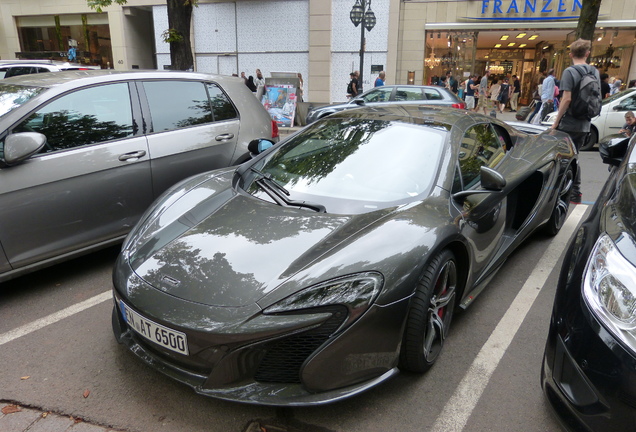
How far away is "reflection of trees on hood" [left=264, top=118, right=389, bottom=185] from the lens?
3096 millimetres

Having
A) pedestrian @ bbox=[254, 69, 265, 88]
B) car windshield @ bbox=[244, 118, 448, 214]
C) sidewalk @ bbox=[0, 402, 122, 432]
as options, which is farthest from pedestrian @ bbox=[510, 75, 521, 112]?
sidewalk @ bbox=[0, 402, 122, 432]

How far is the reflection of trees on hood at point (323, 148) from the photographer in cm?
310

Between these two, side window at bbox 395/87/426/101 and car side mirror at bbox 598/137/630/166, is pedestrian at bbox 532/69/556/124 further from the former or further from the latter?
car side mirror at bbox 598/137/630/166

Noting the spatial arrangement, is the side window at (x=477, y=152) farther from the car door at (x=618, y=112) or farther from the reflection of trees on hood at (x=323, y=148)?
the car door at (x=618, y=112)

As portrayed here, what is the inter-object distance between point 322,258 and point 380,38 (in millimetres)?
17968

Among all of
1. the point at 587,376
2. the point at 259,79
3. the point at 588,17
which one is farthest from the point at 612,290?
the point at 259,79

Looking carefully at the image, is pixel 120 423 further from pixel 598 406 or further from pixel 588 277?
pixel 588 277

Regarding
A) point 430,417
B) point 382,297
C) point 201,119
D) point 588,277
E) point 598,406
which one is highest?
point 201,119

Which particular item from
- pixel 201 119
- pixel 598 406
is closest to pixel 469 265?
pixel 598 406

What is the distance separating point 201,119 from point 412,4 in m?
16.4

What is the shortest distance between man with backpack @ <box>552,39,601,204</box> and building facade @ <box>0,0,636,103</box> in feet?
46.1

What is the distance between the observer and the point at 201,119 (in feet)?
14.8

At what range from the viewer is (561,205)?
4602mm

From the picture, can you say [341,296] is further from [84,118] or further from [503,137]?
[84,118]
